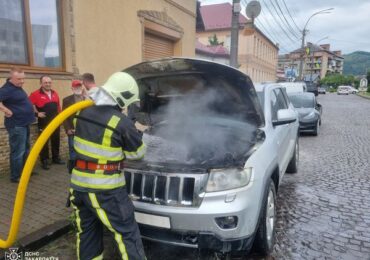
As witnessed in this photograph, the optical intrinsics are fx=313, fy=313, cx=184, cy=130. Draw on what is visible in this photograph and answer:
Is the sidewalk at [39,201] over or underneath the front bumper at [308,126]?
underneath

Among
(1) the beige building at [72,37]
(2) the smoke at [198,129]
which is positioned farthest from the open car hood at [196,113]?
(1) the beige building at [72,37]

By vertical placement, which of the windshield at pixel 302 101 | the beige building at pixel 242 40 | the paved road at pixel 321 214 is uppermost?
the beige building at pixel 242 40

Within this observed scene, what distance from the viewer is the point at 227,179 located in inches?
110

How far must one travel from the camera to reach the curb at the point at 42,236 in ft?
10.6

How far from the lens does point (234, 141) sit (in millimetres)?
3678

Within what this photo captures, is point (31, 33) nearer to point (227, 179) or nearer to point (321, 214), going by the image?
point (227, 179)

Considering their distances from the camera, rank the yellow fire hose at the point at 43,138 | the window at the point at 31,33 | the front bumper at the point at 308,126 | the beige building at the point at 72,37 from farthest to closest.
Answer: the front bumper at the point at 308,126 → the beige building at the point at 72,37 → the window at the point at 31,33 → the yellow fire hose at the point at 43,138

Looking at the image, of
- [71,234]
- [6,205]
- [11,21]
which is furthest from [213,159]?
[11,21]

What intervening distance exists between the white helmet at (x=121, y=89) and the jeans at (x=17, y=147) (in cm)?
324

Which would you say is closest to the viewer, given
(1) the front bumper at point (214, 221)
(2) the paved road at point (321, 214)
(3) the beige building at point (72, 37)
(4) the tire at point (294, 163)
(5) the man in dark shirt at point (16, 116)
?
(1) the front bumper at point (214, 221)

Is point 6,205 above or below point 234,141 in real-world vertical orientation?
below

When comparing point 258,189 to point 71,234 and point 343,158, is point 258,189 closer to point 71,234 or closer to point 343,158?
point 71,234

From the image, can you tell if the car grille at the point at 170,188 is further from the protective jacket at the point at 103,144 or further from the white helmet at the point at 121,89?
the white helmet at the point at 121,89

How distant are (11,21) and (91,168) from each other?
15.1ft
